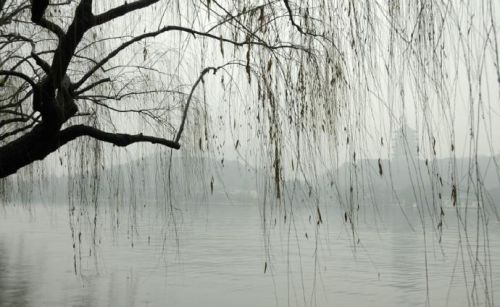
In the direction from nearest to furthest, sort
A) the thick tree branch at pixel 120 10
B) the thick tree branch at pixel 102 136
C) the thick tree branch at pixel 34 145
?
the thick tree branch at pixel 120 10 → the thick tree branch at pixel 34 145 → the thick tree branch at pixel 102 136

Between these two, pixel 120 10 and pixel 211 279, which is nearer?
pixel 120 10

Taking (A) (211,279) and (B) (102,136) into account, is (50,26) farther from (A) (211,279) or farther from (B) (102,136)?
(A) (211,279)

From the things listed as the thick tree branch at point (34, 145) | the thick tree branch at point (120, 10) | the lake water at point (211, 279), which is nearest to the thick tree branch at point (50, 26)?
the thick tree branch at point (120, 10)

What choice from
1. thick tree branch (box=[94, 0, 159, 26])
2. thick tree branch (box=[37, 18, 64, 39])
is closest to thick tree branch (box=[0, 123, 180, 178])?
thick tree branch (box=[37, 18, 64, 39])

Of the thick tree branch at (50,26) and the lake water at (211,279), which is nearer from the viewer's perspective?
the thick tree branch at (50,26)

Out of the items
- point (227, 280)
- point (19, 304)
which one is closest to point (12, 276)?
point (19, 304)

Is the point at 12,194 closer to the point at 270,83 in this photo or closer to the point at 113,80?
the point at 113,80

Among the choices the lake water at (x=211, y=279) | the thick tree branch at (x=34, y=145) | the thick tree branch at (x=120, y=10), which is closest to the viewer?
the thick tree branch at (x=120, y=10)

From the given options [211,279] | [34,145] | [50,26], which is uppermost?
[50,26]

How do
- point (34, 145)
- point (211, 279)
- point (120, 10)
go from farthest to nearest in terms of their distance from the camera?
point (211, 279) < point (34, 145) < point (120, 10)

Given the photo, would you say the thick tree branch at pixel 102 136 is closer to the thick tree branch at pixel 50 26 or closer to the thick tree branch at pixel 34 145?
the thick tree branch at pixel 34 145

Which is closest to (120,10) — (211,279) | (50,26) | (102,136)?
(50,26)

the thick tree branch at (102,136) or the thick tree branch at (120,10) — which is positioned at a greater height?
the thick tree branch at (120,10)

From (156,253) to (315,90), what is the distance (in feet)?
69.2
